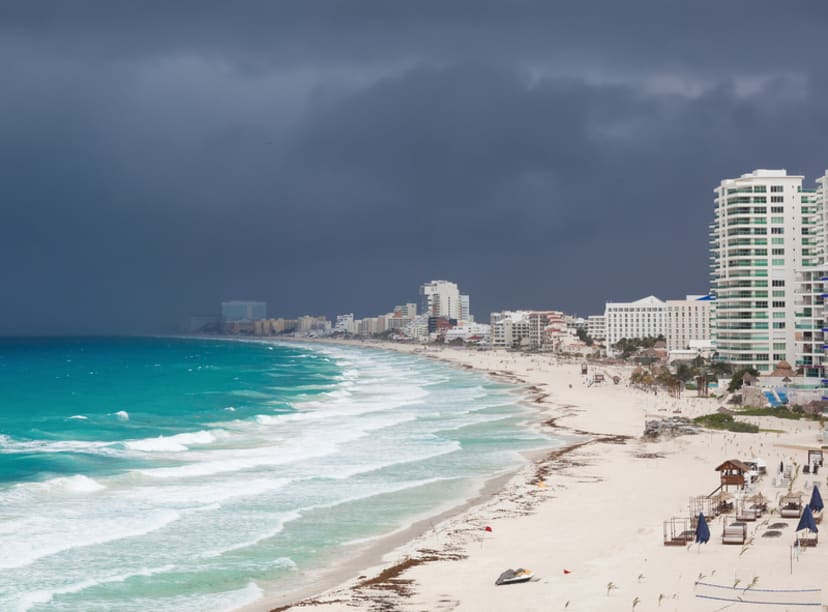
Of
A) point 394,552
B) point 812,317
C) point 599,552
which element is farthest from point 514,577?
point 812,317

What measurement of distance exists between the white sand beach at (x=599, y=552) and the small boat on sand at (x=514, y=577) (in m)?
0.26

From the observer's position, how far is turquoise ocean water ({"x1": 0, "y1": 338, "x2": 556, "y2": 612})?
26.0 m

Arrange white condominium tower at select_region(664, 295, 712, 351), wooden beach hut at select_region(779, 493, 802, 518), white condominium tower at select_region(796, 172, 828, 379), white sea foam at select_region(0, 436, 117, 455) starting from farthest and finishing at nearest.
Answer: white condominium tower at select_region(664, 295, 712, 351) < white condominium tower at select_region(796, 172, 828, 379) < white sea foam at select_region(0, 436, 117, 455) < wooden beach hut at select_region(779, 493, 802, 518)

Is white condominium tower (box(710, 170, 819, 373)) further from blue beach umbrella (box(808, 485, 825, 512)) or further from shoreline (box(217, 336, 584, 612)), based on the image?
blue beach umbrella (box(808, 485, 825, 512))

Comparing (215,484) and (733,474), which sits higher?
(733,474)

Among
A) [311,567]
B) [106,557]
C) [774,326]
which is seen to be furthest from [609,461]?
[774,326]

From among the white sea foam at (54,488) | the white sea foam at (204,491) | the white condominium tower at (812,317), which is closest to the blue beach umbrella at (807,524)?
the white sea foam at (204,491)

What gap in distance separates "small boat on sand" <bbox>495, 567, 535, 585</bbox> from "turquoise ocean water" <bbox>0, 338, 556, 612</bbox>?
6.16 meters

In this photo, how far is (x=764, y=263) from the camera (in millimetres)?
95625

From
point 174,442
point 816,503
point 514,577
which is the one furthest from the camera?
point 174,442

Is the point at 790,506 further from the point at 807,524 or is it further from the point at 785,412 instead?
the point at 785,412

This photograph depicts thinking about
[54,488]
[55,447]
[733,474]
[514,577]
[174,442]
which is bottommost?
[55,447]

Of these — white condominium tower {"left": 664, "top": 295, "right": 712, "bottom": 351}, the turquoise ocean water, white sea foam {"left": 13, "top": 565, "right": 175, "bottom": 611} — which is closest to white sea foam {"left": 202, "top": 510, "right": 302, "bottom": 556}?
the turquoise ocean water

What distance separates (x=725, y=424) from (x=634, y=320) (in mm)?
140521
